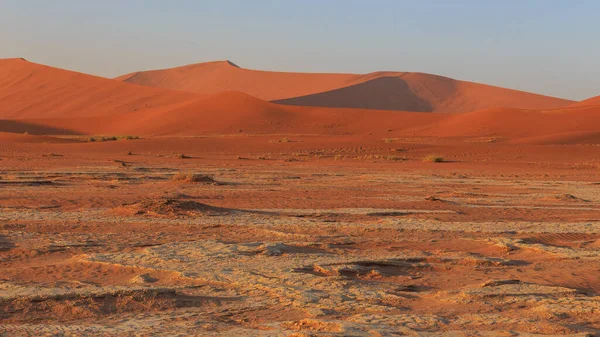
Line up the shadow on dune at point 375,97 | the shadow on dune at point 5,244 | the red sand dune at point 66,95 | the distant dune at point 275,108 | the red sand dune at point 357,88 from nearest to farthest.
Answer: the shadow on dune at point 5,244, the distant dune at point 275,108, the red sand dune at point 66,95, the shadow on dune at point 375,97, the red sand dune at point 357,88

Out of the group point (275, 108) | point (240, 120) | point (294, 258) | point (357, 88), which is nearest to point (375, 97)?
point (357, 88)

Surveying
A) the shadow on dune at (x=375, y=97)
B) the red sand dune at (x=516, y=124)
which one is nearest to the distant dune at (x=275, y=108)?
the red sand dune at (x=516, y=124)

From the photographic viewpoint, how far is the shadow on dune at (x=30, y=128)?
5802 centimetres

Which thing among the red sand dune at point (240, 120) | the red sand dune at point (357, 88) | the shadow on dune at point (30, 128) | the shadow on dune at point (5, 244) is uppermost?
the red sand dune at point (357, 88)

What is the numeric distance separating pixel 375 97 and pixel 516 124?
47131 millimetres

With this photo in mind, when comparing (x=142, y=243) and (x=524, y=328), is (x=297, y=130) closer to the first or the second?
(x=142, y=243)

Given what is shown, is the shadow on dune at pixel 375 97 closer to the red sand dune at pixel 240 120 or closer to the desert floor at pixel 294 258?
the red sand dune at pixel 240 120

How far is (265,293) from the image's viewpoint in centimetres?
690

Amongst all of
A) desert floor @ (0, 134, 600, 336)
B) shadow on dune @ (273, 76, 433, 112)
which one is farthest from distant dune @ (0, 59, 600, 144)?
desert floor @ (0, 134, 600, 336)

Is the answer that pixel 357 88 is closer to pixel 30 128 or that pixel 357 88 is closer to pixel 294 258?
pixel 30 128

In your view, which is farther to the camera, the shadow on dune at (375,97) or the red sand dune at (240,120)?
the shadow on dune at (375,97)

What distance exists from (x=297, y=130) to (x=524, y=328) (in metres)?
50.1

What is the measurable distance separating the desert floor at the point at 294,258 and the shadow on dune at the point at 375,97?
69165mm

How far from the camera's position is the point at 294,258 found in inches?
339
